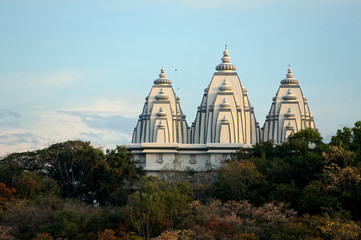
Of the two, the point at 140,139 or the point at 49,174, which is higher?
the point at 140,139

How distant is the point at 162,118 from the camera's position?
6003 cm


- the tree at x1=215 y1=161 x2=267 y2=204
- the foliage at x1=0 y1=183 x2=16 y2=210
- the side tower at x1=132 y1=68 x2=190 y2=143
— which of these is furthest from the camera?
the side tower at x1=132 y1=68 x2=190 y2=143

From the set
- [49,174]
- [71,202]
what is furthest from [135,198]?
[49,174]

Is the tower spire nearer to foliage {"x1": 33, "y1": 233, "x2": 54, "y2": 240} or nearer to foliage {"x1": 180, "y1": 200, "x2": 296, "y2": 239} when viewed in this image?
foliage {"x1": 180, "y1": 200, "x2": 296, "y2": 239}

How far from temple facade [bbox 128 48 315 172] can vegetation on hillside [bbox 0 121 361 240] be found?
7.60 m

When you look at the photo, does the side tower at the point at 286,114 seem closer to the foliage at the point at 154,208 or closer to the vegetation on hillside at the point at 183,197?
the vegetation on hillside at the point at 183,197

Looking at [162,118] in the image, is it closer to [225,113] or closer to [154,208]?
[225,113]

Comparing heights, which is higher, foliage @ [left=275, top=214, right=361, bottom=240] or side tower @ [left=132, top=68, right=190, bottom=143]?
side tower @ [left=132, top=68, right=190, bottom=143]

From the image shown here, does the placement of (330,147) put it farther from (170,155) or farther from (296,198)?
(170,155)

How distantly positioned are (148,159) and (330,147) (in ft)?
58.1

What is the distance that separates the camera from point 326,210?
123 ft

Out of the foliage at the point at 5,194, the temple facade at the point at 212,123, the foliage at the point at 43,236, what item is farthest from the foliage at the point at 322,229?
the temple facade at the point at 212,123

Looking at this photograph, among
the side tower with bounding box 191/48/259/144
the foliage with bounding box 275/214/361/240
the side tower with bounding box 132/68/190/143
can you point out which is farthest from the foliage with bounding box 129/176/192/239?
the side tower with bounding box 132/68/190/143

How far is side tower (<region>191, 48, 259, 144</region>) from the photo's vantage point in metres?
58.2
